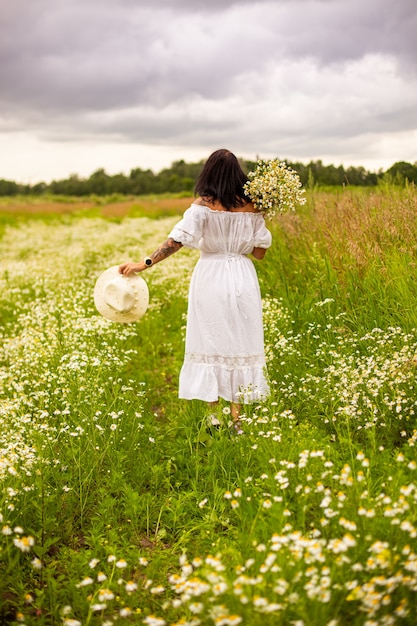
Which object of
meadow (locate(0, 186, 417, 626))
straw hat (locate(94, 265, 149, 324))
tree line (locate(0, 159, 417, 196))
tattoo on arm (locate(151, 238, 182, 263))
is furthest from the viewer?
tree line (locate(0, 159, 417, 196))

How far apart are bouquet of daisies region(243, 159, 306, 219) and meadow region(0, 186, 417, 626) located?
1.31 m

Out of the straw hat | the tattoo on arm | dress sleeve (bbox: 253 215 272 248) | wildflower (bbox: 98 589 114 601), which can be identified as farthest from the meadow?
the tattoo on arm

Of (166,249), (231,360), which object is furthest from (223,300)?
(166,249)

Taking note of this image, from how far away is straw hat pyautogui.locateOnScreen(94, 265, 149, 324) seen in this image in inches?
220

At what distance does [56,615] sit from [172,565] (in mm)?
806

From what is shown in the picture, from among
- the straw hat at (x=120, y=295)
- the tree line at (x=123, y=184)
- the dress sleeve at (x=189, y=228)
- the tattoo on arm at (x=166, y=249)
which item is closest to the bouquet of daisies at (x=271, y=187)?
the dress sleeve at (x=189, y=228)

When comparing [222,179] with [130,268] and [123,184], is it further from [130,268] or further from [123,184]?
[123,184]

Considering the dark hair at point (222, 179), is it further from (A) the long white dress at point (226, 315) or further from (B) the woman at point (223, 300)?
(A) the long white dress at point (226, 315)

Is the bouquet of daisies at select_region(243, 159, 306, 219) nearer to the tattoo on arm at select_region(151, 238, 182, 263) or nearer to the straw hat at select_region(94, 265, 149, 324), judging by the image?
the tattoo on arm at select_region(151, 238, 182, 263)

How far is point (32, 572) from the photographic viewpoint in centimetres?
365

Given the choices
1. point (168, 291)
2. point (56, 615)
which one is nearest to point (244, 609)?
point (56, 615)

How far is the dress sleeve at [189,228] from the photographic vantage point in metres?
5.20

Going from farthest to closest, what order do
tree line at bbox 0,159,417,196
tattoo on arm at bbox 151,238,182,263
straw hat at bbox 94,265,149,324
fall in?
tree line at bbox 0,159,417,196
straw hat at bbox 94,265,149,324
tattoo on arm at bbox 151,238,182,263

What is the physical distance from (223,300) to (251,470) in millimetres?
1558
